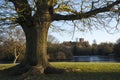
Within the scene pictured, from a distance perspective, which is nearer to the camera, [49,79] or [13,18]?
[49,79]

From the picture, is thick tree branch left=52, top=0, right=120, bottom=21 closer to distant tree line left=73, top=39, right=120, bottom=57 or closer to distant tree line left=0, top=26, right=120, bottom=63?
distant tree line left=0, top=26, right=120, bottom=63

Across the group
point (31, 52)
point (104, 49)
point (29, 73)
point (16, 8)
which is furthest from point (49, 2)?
point (104, 49)

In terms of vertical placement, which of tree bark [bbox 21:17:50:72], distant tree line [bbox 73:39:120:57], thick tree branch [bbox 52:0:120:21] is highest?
thick tree branch [bbox 52:0:120:21]

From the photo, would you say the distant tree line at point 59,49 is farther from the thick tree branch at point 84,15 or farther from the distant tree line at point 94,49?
the thick tree branch at point 84,15

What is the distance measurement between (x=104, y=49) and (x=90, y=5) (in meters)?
57.0

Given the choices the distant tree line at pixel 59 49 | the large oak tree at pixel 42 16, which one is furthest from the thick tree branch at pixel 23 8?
the distant tree line at pixel 59 49

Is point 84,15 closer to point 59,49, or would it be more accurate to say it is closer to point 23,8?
point 23,8

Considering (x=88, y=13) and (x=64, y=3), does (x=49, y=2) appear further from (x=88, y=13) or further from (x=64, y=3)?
(x=88, y=13)

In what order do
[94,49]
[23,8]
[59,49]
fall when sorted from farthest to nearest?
[94,49] → [59,49] → [23,8]

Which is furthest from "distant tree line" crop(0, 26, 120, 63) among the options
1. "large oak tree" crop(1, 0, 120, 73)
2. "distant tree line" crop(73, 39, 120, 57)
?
"large oak tree" crop(1, 0, 120, 73)

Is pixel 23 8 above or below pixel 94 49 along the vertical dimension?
above

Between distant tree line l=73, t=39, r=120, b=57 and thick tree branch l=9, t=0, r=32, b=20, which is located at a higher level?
thick tree branch l=9, t=0, r=32, b=20

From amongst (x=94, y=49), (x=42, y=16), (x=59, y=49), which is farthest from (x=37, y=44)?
(x=94, y=49)

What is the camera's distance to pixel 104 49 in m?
74.2
